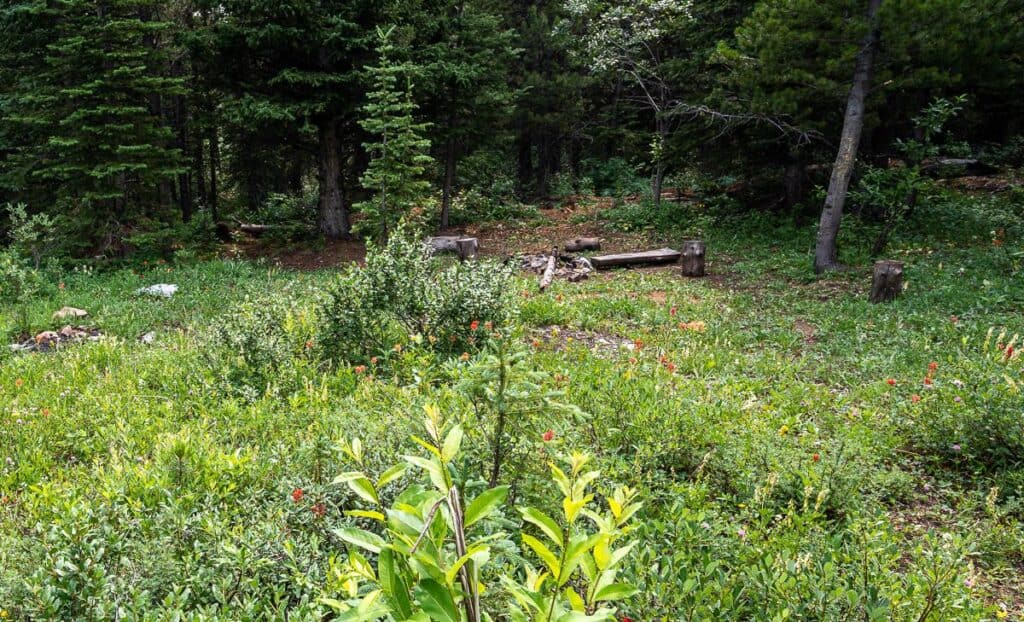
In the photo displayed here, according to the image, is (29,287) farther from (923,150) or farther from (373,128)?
(923,150)

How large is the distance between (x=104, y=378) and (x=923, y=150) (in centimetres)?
1529

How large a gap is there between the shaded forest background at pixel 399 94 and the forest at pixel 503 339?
12cm

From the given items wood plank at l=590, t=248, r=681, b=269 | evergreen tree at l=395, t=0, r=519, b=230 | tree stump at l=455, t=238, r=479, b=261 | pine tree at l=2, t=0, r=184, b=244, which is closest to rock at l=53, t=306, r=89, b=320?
pine tree at l=2, t=0, r=184, b=244

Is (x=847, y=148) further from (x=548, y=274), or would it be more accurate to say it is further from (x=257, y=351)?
(x=257, y=351)

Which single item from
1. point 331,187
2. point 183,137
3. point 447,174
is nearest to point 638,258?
point 447,174

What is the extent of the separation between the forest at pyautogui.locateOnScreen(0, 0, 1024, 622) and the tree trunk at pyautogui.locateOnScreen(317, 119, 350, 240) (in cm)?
11

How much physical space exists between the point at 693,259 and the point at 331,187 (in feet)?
35.2

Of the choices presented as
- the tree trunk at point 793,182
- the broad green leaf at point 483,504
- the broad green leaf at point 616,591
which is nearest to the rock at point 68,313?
the broad green leaf at point 483,504

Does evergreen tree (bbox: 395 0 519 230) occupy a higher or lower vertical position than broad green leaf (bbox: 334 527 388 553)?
higher

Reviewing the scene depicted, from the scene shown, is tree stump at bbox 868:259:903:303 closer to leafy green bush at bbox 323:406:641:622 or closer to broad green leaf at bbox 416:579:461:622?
leafy green bush at bbox 323:406:641:622

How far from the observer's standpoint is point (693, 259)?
42.2ft

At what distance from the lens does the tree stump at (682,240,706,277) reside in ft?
41.6

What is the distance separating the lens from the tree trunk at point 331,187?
54.1 feet

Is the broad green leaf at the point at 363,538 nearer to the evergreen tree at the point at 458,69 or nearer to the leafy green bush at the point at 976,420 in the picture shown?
the leafy green bush at the point at 976,420
